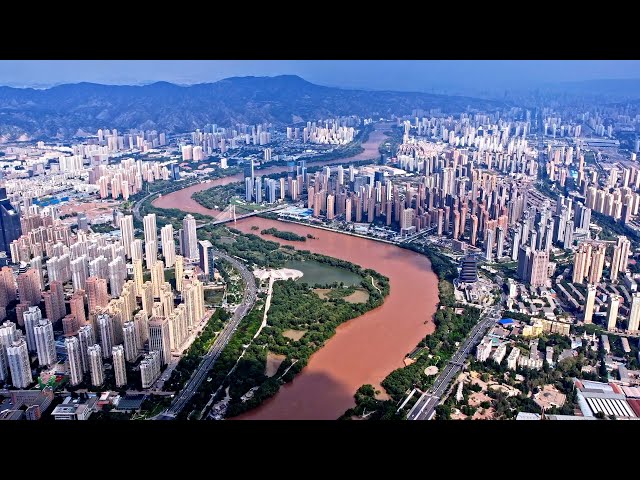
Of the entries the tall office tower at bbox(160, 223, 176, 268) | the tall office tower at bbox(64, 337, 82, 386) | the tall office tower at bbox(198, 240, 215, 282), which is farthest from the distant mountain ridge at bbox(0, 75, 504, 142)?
the tall office tower at bbox(64, 337, 82, 386)

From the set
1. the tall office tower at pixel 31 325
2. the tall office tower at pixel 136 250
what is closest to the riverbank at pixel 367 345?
the tall office tower at pixel 31 325

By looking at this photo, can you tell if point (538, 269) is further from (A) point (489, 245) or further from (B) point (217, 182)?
(B) point (217, 182)

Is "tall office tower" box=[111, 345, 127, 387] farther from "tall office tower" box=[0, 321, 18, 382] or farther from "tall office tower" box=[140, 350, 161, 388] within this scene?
"tall office tower" box=[0, 321, 18, 382]

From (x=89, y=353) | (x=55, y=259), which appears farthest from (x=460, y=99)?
(x=89, y=353)

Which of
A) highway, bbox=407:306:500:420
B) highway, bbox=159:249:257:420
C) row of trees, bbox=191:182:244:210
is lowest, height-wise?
highway, bbox=407:306:500:420
